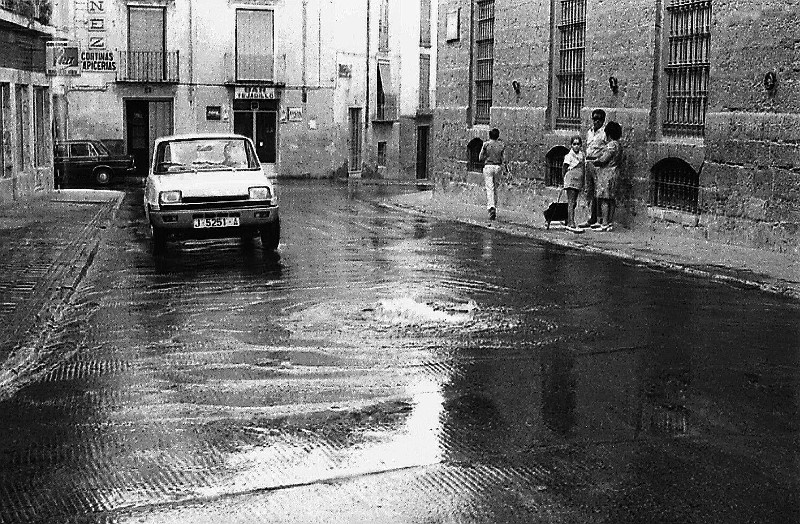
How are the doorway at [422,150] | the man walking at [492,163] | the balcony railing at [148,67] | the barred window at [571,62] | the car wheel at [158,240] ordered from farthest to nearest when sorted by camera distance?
1. the doorway at [422,150]
2. the balcony railing at [148,67]
3. the barred window at [571,62]
4. the man walking at [492,163]
5. the car wheel at [158,240]

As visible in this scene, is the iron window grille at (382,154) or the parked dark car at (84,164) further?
the iron window grille at (382,154)

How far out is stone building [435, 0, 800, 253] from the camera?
1716 centimetres

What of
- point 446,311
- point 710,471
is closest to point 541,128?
point 446,311

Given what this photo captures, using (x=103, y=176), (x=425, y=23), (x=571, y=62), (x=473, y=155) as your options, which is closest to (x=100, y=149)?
(x=103, y=176)

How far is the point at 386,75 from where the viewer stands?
4762 cm

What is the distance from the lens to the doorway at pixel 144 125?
43688 mm

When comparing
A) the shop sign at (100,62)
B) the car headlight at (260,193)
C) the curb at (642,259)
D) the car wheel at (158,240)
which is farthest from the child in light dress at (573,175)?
the shop sign at (100,62)

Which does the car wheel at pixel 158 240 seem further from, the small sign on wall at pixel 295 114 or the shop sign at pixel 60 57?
the small sign on wall at pixel 295 114

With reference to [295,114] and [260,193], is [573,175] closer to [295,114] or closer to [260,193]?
[260,193]

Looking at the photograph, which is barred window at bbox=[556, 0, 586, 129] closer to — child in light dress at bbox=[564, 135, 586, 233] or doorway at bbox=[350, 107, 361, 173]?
child in light dress at bbox=[564, 135, 586, 233]

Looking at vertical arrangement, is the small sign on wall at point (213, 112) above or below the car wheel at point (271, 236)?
above

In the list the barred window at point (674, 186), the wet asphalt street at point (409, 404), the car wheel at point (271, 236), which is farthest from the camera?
the barred window at point (674, 186)

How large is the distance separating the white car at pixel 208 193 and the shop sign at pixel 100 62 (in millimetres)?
27377

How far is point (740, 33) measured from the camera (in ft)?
58.6
